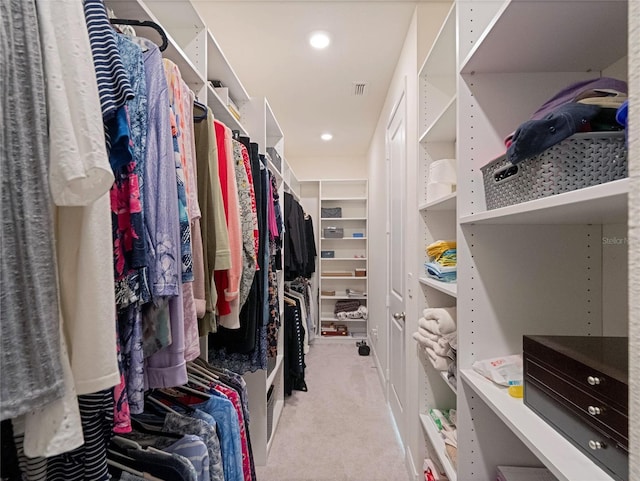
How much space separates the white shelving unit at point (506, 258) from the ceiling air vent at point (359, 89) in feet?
5.59

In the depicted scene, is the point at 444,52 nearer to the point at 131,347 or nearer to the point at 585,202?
the point at 585,202

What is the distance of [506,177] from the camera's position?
2.58 feet

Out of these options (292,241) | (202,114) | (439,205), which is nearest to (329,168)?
(292,241)

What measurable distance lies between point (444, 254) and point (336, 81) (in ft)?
6.05

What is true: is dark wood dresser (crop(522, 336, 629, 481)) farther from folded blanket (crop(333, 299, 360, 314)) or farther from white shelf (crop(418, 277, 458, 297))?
folded blanket (crop(333, 299, 360, 314))

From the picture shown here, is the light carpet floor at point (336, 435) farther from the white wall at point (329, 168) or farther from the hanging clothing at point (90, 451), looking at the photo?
the white wall at point (329, 168)

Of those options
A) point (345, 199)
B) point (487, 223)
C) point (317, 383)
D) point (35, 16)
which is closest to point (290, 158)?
point (345, 199)

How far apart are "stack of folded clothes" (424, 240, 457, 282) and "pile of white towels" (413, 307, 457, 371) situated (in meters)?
0.15

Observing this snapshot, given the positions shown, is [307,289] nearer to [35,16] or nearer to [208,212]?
[208,212]

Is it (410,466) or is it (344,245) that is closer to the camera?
(410,466)

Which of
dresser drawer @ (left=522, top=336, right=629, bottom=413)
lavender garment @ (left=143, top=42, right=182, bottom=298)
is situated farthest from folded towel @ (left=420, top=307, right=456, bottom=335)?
lavender garment @ (left=143, top=42, right=182, bottom=298)

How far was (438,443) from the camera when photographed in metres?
1.25

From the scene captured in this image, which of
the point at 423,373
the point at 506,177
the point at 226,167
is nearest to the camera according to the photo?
the point at 506,177

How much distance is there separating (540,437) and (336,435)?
180 centimetres
